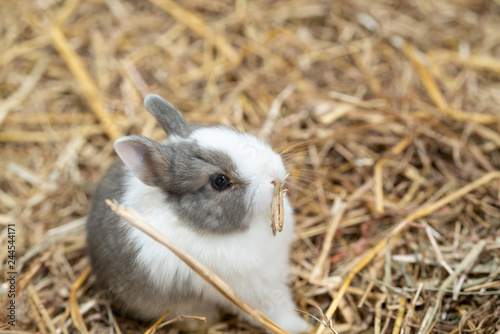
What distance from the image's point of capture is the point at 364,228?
3881 mm

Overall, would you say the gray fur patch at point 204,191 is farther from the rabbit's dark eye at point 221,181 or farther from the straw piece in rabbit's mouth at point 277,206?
the straw piece in rabbit's mouth at point 277,206

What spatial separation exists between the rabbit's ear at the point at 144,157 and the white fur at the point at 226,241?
17 centimetres

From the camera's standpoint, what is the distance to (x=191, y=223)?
2.91 m

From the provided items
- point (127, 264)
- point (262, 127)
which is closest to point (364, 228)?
point (262, 127)

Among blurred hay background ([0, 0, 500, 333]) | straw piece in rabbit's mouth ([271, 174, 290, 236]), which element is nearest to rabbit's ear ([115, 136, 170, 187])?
straw piece in rabbit's mouth ([271, 174, 290, 236])

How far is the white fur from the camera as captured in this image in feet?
9.36

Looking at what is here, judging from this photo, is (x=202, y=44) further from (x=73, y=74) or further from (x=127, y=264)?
(x=127, y=264)

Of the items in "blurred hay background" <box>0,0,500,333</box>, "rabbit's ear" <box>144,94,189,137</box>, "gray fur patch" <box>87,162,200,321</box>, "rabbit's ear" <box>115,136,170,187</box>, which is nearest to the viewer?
"rabbit's ear" <box>115,136,170,187</box>

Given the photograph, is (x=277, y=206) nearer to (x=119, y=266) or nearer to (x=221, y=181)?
(x=221, y=181)

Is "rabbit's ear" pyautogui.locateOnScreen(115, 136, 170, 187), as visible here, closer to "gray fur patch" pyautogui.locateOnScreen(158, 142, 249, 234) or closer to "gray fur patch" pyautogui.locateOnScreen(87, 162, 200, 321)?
"gray fur patch" pyautogui.locateOnScreen(158, 142, 249, 234)

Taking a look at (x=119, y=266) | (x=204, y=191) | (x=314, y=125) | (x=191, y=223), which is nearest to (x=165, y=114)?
(x=204, y=191)

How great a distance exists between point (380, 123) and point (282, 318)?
7.04 feet

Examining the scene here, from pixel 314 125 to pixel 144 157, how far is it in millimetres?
2122

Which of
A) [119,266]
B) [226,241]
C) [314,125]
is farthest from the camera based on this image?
[314,125]
